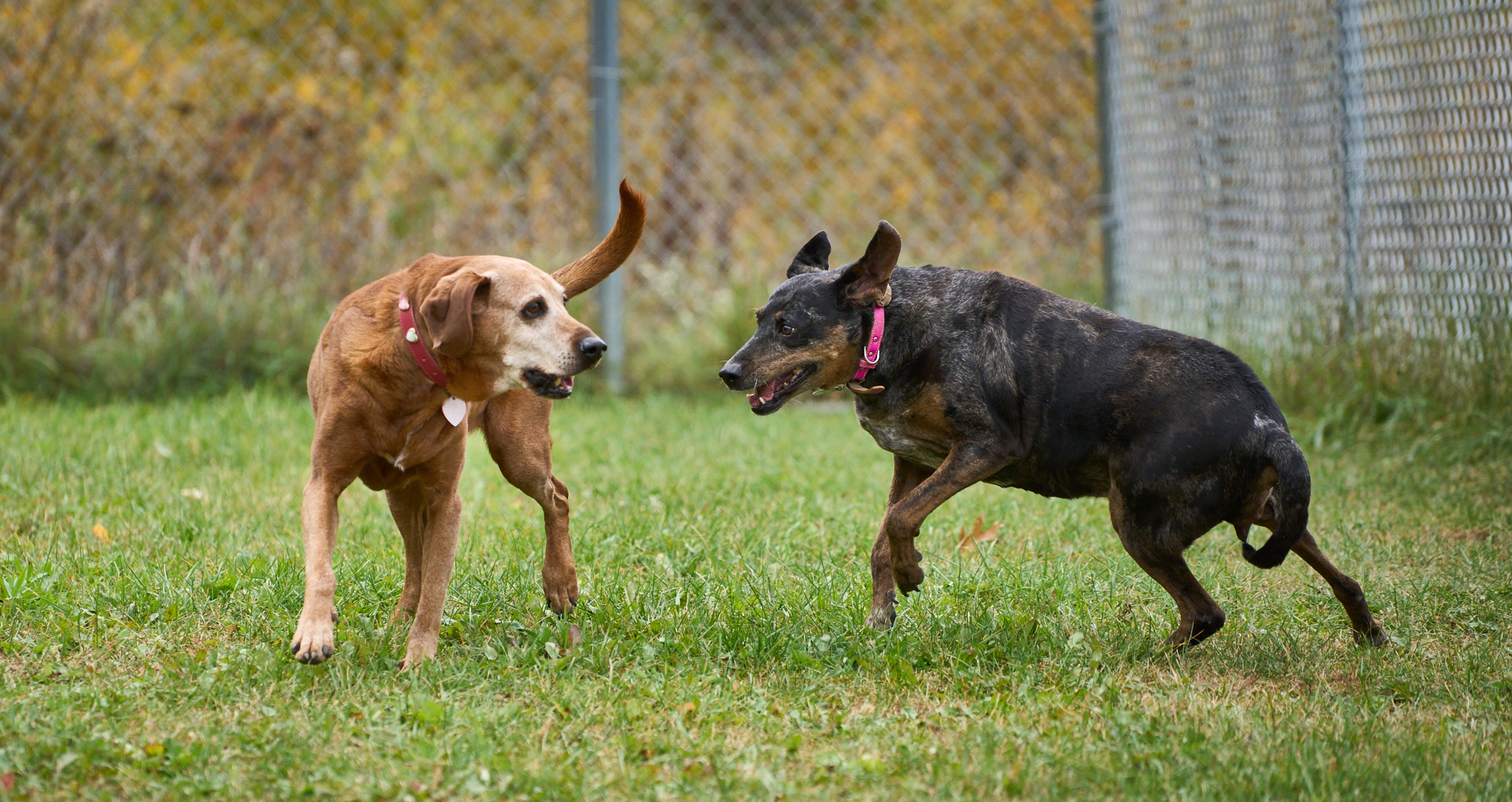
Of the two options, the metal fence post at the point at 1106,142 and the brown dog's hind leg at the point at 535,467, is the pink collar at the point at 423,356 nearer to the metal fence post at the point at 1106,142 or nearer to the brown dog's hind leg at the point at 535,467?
the brown dog's hind leg at the point at 535,467

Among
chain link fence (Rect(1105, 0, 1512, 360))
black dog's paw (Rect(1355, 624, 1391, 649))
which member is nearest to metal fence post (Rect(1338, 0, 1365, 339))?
chain link fence (Rect(1105, 0, 1512, 360))

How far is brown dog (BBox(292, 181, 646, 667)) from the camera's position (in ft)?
11.9

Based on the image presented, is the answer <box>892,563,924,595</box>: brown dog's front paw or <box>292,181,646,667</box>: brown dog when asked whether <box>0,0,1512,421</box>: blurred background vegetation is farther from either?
<box>292,181,646,667</box>: brown dog

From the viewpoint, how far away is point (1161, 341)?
3.88 metres

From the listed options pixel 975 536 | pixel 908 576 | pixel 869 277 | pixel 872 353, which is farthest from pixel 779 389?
pixel 975 536

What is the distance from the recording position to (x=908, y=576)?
12.7 ft

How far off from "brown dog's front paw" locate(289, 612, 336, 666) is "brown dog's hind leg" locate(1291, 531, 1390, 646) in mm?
2676

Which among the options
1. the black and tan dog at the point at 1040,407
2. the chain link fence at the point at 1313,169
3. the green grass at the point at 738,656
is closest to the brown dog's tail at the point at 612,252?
the black and tan dog at the point at 1040,407

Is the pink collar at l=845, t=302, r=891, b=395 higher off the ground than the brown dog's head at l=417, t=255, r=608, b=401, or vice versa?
the brown dog's head at l=417, t=255, r=608, b=401

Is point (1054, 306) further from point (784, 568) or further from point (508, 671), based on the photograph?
point (508, 671)

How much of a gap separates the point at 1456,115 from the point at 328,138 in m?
6.71

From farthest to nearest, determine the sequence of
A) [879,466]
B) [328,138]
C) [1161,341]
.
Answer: [328,138] < [879,466] < [1161,341]

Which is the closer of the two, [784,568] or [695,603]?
[695,603]

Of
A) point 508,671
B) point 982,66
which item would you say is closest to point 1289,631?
point 508,671
